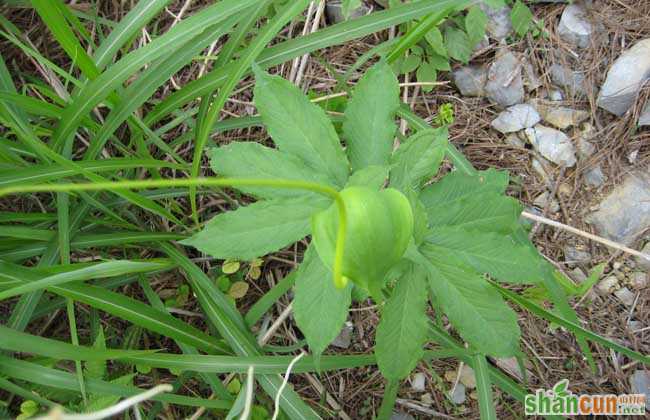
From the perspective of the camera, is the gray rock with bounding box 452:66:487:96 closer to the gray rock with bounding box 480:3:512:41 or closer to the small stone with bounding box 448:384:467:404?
the gray rock with bounding box 480:3:512:41

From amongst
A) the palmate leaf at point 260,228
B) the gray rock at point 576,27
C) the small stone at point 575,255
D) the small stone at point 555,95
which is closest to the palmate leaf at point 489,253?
the palmate leaf at point 260,228

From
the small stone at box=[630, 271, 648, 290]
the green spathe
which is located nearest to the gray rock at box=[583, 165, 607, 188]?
the small stone at box=[630, 271, 648, 290]

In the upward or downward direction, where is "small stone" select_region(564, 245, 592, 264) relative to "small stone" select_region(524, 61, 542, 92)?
downward

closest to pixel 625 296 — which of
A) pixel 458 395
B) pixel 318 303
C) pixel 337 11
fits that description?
pixel 458 395

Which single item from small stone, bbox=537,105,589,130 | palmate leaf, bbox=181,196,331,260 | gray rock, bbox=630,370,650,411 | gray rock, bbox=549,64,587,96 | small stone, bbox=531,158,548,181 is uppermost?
palmate leaf, bbox=181,196,331,260

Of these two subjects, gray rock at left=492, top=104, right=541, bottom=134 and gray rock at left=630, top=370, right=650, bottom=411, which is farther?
gray rock at left=492, top=104, right=541, bottom=134

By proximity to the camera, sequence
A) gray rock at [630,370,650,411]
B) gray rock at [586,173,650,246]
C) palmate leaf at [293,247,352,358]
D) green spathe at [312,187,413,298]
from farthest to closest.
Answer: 1. gray rock at [586,173,650,246]
2. gray rock at [630,370,650,411]
3. palmate leaf at [293,247,352,358]
4. green spathe at [312,187,413,298]
